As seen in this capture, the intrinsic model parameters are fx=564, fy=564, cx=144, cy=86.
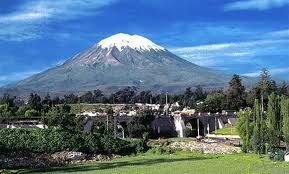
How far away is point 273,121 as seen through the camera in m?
61.7

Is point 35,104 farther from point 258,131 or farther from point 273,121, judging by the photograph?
point 273,121

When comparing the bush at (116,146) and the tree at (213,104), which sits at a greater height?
the tree at (213,104)

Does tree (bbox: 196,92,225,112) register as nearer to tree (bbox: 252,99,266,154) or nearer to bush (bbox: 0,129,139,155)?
bush (bbox: 0,129,139,155)

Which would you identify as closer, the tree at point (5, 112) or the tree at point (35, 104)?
the tree at point (5, 112)

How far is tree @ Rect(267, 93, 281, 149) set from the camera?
199 ft

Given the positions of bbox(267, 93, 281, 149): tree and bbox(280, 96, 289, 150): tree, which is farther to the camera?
bbox(267, 93, 281, 149): tree

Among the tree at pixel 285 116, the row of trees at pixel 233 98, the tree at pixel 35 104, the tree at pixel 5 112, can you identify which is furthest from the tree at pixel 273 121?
the tree at pixel 35 104

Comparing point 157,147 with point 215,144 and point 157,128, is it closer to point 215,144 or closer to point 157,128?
point 215,144

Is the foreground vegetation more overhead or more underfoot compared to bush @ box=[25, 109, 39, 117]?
more underfoot

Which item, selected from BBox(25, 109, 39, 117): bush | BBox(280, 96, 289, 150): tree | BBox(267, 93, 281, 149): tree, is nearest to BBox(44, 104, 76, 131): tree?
BBox(25, 109, 39, 117): bush

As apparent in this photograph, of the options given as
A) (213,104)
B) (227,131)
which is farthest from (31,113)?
(213,104)

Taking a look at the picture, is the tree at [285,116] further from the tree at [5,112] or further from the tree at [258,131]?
the tree at [5,112]

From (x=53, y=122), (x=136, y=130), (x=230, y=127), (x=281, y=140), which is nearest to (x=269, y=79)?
(x=230, y=127)

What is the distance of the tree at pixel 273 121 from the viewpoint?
6069 cm
